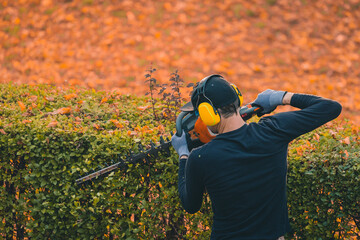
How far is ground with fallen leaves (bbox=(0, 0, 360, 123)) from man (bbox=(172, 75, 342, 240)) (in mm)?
5000

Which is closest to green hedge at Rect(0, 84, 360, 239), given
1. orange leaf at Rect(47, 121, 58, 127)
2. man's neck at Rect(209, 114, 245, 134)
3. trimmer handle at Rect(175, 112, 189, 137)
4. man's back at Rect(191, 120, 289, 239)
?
orange leaf at Rect(47, 121, 58, 127)

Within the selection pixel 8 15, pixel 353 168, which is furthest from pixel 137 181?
pixel 8 15

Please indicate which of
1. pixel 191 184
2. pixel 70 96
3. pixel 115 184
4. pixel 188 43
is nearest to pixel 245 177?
pixel 191 184

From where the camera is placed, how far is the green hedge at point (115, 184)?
3000 mm

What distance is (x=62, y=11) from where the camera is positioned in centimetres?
966

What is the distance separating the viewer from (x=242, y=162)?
7.27 feet

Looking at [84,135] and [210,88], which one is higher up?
[210,88]

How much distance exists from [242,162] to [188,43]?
268 inches

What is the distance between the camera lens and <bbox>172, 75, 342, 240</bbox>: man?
222 cm

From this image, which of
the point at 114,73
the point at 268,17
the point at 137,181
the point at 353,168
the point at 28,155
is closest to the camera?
the point at 353,168

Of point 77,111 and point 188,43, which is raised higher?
point 188,43

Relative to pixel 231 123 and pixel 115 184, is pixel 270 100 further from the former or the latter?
pixel 115 184

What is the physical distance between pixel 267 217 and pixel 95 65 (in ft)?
21.7

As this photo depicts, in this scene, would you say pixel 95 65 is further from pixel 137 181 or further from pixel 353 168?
pixel 353 168
